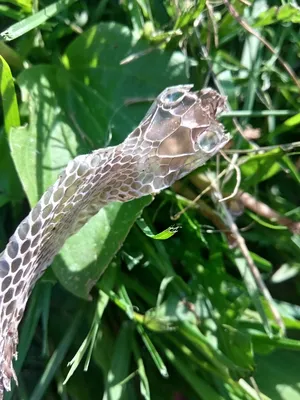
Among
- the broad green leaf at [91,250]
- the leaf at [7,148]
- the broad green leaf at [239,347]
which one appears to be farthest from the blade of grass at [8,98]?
the broad green leaf at [239,347]

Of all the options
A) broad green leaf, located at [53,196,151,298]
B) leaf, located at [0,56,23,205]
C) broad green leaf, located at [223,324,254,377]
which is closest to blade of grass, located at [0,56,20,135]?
leaf, located at [0,56,23,205]

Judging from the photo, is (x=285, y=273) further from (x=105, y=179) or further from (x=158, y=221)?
(x=105, y=179)

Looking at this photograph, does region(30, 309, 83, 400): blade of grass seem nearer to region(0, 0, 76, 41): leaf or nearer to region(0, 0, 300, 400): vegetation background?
region(0, 0, 300, 400): vegetation background

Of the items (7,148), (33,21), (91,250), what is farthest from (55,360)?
(33,21)

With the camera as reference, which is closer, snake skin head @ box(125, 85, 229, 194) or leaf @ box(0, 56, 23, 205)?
snake skin head @ box(125, 85, 229, 194)

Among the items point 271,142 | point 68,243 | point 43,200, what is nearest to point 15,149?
point 68,243

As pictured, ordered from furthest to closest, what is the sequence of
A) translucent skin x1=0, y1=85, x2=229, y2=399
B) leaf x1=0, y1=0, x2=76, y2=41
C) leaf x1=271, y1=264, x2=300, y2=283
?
1. leaf x1=271, y1=264, x2=300, y2=283
2. leaf x1=0, y1=0, x2=76, y2=41
3. translucent skin x1=0, y1=85, x2=229, y2=399
